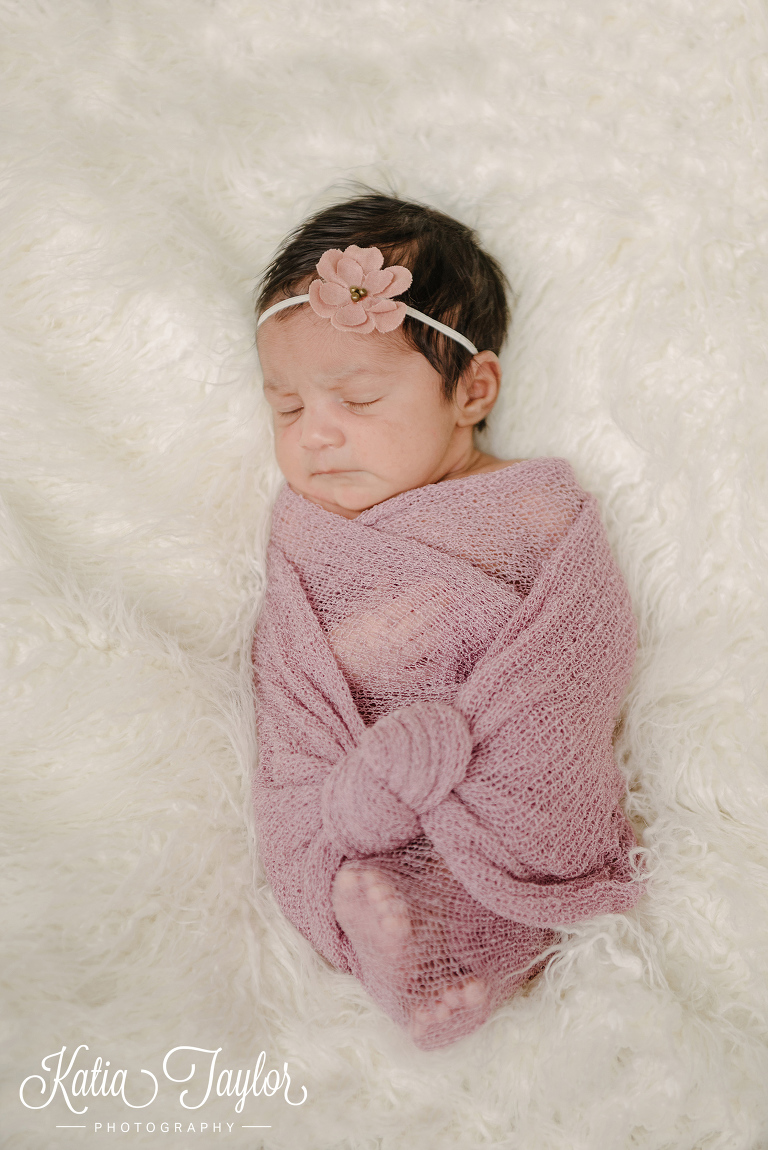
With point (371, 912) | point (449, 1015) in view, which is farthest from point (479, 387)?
point (449, 1015)

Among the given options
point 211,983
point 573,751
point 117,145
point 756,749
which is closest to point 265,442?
point 117,145

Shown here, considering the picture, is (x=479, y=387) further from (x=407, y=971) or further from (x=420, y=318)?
(x=407, y=971)

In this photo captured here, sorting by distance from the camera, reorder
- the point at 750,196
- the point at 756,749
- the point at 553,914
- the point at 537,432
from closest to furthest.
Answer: the point at 553,914, the point at 756,749, the point at 750,196, the point at 537,432

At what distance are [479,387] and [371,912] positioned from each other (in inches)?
36.8

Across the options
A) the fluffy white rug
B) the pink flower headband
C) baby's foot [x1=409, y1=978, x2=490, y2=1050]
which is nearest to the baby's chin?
the fluffy white rug

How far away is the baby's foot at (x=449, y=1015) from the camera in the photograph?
1.05 metres

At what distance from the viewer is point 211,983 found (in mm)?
1140

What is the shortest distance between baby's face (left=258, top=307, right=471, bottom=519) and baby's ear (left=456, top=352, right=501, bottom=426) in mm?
59

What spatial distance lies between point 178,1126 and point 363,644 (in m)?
0.70

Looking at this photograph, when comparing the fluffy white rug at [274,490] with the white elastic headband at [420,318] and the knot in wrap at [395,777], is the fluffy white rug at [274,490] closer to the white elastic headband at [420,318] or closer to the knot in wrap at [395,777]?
the white elastic headband at [420,318]

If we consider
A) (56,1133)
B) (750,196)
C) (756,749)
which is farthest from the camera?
(750,196)

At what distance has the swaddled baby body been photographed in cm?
127

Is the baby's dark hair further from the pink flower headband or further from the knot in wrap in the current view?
the knot in wrap

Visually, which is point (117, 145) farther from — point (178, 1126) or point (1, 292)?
point (178, 1126)
